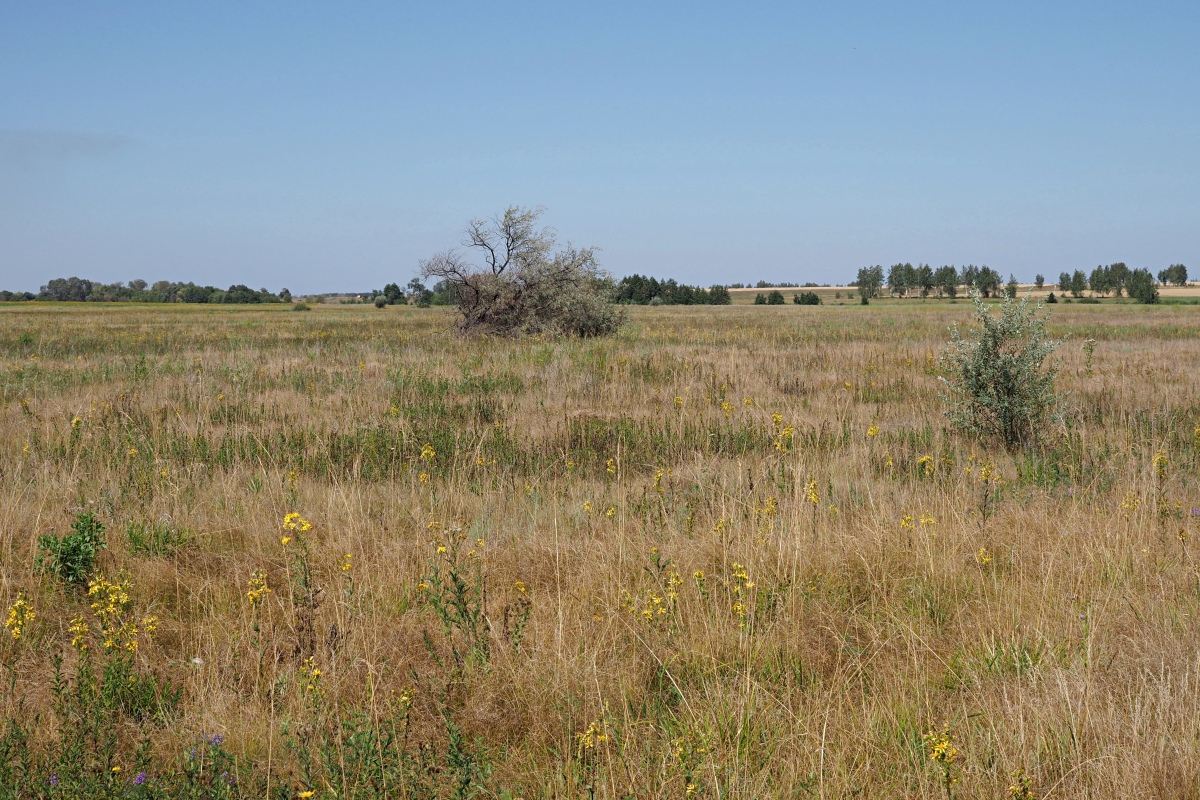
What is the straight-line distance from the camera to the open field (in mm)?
2404

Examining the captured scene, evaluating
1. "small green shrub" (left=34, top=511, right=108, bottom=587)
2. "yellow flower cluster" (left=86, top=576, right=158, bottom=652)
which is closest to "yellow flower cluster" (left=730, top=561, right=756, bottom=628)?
"yellow flower cluster" (left=86, top=576, right=158, bottom=652)

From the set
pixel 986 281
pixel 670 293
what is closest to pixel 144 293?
pixel 670 293

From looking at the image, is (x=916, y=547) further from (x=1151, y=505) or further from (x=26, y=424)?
(x=26, y=424)

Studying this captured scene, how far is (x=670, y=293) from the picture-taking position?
100 m

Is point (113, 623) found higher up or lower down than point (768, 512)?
lower down

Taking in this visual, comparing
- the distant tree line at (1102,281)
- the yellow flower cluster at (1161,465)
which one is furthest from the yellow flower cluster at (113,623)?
the distant tree line at (1102,281)

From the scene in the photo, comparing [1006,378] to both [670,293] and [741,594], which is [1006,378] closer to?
[741,594]

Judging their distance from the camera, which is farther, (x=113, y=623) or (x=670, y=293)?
(x=670, y=293)

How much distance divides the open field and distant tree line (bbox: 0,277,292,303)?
105m

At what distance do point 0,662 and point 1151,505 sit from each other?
6.16 m

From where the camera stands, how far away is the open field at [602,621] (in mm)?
2404

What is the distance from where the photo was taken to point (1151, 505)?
473 cm

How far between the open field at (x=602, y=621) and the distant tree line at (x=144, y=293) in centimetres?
10502

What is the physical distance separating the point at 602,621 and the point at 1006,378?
6.02 metres
